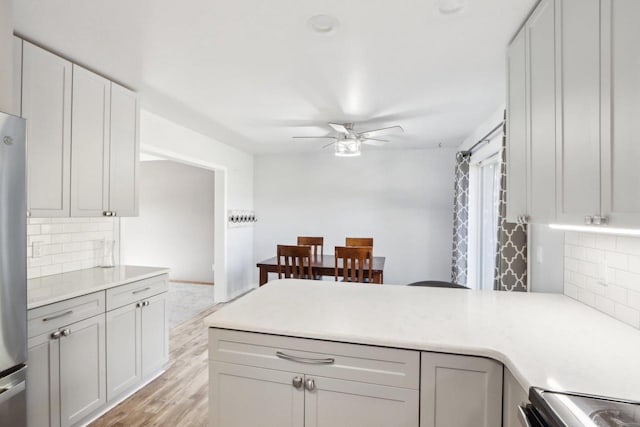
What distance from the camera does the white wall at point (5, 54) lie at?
1.43 meters

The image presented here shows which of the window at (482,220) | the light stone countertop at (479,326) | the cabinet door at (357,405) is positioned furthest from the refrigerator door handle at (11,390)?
the window at (482,220)

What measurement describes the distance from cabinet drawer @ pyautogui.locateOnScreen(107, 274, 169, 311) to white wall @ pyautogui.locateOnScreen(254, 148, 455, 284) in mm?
2996

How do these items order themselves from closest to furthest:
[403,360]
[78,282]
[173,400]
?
[403,360], [78,282], [173,400]

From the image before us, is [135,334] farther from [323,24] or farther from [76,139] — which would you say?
[323,24]

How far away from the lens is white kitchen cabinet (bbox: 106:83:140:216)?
2.49 m

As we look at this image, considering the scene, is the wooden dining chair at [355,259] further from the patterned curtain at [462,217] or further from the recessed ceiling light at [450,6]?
the recessed ceiling light at [450,6]

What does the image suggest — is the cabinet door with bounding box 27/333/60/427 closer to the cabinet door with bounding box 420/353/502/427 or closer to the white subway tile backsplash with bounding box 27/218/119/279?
the white subway tile backsplash with bounding box 27/218/119/279

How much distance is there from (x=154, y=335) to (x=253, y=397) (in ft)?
5.42

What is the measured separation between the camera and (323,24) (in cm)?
171

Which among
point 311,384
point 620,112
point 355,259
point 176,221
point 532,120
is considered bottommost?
point 311,384

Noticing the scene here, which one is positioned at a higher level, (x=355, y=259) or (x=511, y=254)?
(x=511, y=254)

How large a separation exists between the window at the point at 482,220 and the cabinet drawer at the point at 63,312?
389 centimetres

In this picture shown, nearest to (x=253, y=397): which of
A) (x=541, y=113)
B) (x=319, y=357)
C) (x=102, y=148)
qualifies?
(x=319, y=357)

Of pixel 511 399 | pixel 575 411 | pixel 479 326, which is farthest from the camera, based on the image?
pixel 479 326
